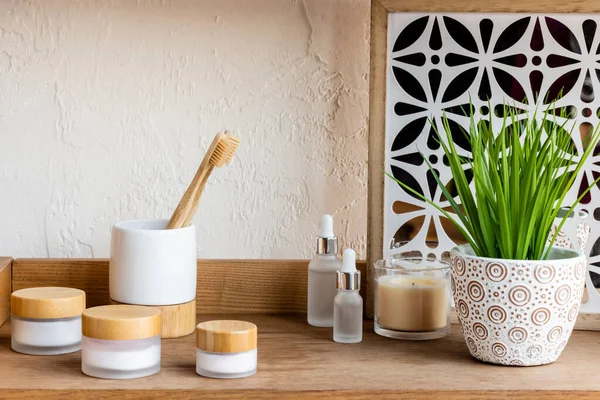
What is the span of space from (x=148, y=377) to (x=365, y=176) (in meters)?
0.40

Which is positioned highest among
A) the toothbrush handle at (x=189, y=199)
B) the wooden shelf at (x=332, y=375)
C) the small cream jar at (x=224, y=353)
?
the toothbrush handle at (x=189, y=199)

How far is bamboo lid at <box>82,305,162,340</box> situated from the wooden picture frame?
0.30 metres

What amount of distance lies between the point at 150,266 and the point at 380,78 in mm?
344

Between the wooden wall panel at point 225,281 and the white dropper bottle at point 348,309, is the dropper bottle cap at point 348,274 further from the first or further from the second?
the wooden wall panel at point 225,281

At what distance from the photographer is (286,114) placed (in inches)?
37.6

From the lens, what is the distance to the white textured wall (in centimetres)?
94

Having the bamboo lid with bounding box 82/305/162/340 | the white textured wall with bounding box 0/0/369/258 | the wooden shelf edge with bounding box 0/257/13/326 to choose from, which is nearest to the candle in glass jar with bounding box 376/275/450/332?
the white textured wall with bounding box 0/0/369/258

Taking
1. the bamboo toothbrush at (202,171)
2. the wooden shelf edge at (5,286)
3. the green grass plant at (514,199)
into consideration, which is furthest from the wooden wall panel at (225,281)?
the green grass plant at (514,199)

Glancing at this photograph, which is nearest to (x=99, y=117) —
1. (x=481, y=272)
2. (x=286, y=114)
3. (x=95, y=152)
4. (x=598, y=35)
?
(x=95, y=152)

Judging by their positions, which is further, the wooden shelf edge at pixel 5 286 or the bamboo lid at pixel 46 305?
the wooden shelf edge at pixel 5 286

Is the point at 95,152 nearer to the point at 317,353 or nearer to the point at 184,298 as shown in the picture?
the point at 184,298

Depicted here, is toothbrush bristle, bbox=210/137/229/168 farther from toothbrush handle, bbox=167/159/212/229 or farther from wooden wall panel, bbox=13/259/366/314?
wooden wall panel, bbox=13/259/366/314

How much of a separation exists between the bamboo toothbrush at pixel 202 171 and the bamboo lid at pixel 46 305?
5.1 inches

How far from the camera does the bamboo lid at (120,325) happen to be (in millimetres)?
683
